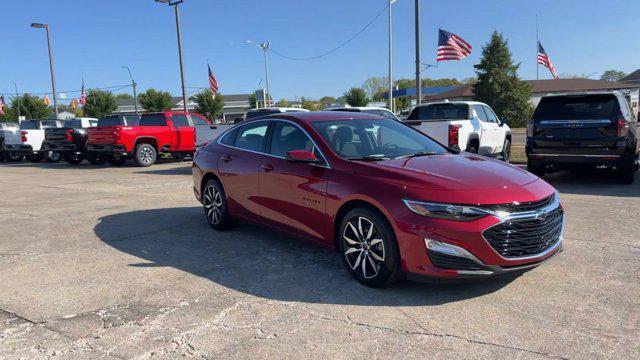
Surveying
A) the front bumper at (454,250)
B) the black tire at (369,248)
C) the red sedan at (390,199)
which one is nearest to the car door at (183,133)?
the red sedan at (390,199)

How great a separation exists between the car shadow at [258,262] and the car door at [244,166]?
0.47 metres

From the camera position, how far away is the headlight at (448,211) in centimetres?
385

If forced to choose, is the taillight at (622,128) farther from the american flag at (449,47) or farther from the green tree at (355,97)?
the green tree at (355,97)

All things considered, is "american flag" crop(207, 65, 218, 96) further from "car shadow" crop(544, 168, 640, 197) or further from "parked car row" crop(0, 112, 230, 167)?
"car shadow" crop(544, 168, 640, 197)

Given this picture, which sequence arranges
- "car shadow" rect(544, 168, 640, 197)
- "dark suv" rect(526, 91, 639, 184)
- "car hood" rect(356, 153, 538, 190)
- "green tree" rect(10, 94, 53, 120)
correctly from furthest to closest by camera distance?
"green tree" rect(10, 94, 53, 120) → "dark suv" rect(526, 91, 639, 184) → "car shadow" rect(544, 168, 640, 197) → "car hood" rect(356, 153, 538, 190)

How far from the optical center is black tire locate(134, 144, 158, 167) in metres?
17.1

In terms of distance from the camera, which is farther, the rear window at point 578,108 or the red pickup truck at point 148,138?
the red pickup truck at point 148,138


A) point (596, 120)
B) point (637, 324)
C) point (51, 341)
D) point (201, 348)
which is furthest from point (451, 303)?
point (596, 120)

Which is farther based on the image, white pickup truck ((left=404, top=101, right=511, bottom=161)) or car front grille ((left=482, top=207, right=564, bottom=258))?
white pickup truck ((left=404, top=101, right=511, bottom=161))

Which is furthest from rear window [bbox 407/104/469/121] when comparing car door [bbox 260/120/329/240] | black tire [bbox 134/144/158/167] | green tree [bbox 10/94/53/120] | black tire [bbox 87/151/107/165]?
green tree [bbox 10/94/53/120]

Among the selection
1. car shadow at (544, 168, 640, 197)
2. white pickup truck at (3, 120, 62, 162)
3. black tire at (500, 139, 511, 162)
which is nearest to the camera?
car shadow at (544, 168, 640, 197)

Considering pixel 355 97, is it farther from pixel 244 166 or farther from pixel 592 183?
pixel 244 166

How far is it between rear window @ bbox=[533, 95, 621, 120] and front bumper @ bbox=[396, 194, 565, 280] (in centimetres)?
694

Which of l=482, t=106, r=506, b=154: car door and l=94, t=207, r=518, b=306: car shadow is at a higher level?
l=482, t=106, r=506, b=154: car door
